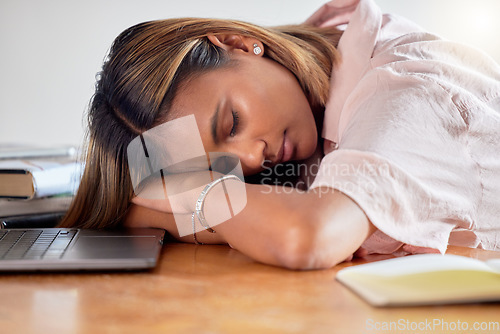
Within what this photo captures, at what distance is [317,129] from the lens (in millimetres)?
902

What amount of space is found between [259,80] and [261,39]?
10 cm

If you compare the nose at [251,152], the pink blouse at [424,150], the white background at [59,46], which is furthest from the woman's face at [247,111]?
the white background at [59,46]

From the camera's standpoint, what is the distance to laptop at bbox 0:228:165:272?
510mm

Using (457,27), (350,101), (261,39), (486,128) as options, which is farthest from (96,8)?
(486,128)

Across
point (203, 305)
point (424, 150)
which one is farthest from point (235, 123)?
point (203, 305)

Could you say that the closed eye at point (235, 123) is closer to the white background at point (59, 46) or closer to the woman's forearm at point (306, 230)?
the woman's forearm at point (306, 230)

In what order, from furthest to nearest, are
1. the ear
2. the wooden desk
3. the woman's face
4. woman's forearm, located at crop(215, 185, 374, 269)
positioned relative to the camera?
the ear
the woman's face
woman's forearm, located at crop(215, 185, 374, 269)
the wooden desk

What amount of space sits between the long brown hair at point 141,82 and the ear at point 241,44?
1cm

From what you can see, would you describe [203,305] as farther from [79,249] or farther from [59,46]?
[59,46]

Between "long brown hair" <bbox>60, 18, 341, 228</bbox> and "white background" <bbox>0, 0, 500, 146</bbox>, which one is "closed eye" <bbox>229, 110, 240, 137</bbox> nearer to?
"long brown hair" <bbox>60, 18, 341, 228</bbox>

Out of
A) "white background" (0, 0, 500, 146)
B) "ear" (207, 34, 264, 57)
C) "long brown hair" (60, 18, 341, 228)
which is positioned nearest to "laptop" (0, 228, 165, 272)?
"long brown hair" (60, 18, 341, 228)

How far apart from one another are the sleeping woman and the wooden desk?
0.06 metres

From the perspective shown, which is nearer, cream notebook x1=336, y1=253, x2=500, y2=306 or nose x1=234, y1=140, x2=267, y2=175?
cream notebook x1=336, y1=253, x2=500, y2=306

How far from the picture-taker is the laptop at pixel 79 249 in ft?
1.67
